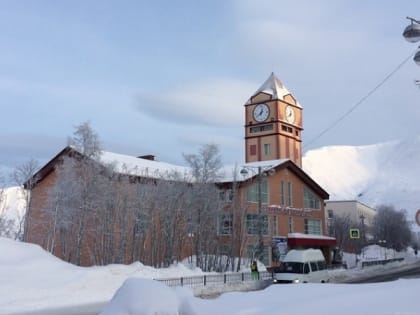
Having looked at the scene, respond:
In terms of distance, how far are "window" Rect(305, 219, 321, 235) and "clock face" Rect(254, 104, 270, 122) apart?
1434 inches

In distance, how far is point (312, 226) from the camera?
5291cm

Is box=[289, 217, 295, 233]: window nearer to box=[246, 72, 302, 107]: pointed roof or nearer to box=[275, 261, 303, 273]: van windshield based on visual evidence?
box=[275, 261, 303, 273]: van windshield

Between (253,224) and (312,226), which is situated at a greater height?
(312,226)

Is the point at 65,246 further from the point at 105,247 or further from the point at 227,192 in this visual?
the point at 227,192

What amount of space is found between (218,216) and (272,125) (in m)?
48.6

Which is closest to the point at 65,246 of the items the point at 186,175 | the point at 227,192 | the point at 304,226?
the point at 186,175

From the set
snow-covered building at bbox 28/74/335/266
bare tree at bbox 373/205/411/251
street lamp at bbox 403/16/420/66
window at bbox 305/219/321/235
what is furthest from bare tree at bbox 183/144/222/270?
bare tree at bbox 373/205/411/251

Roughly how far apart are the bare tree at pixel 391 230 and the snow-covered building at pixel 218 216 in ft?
174

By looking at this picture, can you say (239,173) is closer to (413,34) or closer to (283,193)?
(283,193)

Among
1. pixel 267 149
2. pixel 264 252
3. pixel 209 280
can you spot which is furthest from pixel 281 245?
pixel 267 149

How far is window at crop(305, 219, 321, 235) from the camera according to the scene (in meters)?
52.2

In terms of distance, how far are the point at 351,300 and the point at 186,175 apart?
34098 millimetres

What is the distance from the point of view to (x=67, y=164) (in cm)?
3538

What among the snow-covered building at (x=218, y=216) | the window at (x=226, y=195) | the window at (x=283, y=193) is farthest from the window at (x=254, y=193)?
the window at (x=226, y=195)
